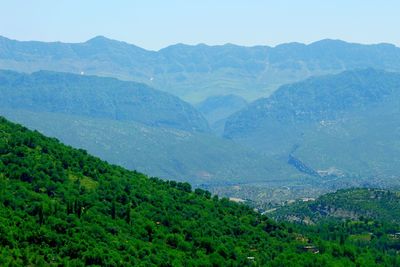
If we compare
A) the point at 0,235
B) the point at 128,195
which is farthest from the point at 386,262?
the point at 0,235

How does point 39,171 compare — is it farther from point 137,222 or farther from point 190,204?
point 190,204

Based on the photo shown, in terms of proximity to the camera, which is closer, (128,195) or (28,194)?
(28,194)

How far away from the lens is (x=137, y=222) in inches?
4198

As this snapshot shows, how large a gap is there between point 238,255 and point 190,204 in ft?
75.2

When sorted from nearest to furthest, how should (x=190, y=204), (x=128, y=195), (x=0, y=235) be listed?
(x=0, y=235), (x=128, y=195), (x=190, y=204)

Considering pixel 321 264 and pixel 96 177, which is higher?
pixel 96 177

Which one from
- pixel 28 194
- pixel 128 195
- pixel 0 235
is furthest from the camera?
pixel 128 195

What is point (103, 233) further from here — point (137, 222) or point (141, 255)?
point (137, 222)

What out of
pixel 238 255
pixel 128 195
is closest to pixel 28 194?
pixel 128 195

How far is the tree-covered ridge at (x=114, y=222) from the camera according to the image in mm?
88500

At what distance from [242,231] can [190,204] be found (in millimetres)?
10472

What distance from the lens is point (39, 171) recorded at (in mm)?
112625

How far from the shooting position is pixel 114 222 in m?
103

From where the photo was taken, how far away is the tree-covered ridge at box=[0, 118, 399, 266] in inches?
3484
